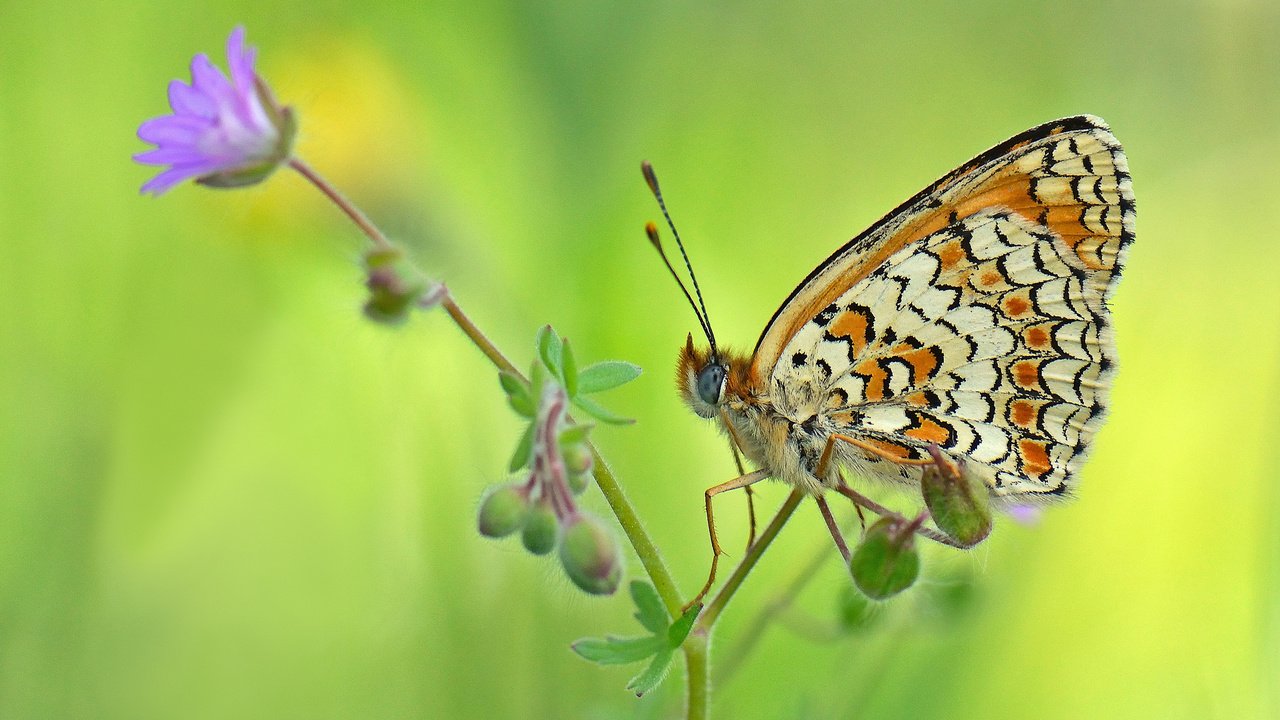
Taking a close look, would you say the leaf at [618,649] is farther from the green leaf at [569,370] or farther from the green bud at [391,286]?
the green bud at [391,286]

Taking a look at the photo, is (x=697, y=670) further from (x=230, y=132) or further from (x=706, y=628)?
(x=230, y=132)

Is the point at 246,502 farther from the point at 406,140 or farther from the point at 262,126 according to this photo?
the point at 262,126

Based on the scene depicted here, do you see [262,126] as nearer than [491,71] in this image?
Yes

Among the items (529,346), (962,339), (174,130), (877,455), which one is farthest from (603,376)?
(529,346)

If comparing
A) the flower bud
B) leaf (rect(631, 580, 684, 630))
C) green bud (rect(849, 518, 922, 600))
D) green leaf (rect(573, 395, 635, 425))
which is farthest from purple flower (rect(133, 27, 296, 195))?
green bud (rect(849, 518, 922, 600))

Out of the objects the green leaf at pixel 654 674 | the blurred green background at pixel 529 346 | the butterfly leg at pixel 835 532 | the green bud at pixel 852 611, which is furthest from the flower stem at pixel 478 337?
the green bud at pixel 852 611

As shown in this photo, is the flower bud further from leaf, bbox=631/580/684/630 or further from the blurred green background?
leaf, bbox=631/580/684/630

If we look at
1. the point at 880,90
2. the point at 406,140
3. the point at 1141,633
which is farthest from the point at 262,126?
the point at 880,90

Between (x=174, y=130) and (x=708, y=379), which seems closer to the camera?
(x=174, y=130)
